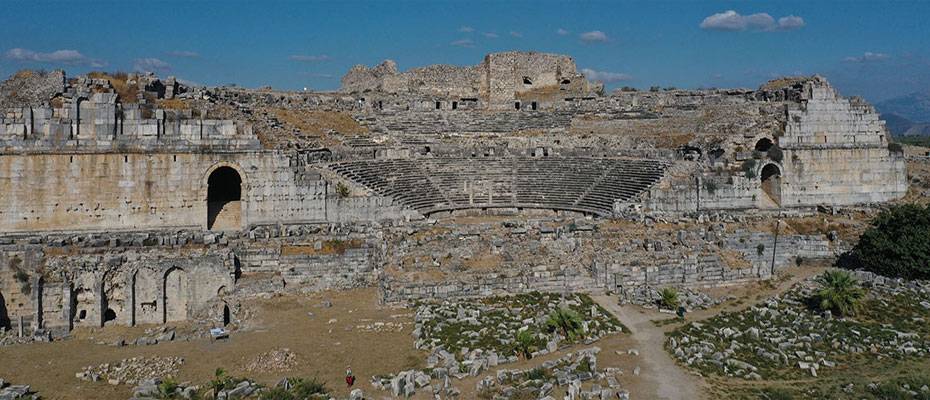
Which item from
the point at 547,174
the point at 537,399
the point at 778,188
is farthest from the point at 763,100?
the point at 537,399

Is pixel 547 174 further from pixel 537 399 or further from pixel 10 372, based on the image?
pixel 10 372

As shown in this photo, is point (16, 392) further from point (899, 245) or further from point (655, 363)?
point (899, 245)

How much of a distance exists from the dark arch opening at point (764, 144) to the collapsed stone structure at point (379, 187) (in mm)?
137

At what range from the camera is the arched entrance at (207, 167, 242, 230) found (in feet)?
95.2

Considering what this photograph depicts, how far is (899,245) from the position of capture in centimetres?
2348

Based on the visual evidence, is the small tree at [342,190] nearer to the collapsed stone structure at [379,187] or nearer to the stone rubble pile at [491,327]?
the collapsed stone structure at [379,187]

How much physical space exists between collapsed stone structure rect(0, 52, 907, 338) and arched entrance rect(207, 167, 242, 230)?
9cm

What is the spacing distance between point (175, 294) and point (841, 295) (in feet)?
Result: 63.7

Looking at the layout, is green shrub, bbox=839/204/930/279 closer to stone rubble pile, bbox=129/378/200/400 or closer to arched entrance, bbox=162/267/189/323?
stone rubble pile, bbox=129/378/200/400

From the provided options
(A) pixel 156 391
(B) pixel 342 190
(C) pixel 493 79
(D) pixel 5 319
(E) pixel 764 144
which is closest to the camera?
(A) pixel 156 391

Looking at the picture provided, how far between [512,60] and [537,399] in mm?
36219

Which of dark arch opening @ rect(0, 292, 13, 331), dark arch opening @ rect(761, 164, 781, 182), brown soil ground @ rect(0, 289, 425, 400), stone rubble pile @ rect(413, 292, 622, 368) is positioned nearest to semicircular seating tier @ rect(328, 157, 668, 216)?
dark arch opening @ rect(761, 164, 781, 182)

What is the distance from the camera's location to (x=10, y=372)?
16375 mm

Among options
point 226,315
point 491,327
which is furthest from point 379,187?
point 491,327
